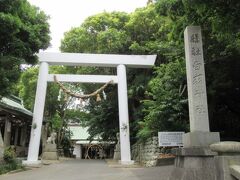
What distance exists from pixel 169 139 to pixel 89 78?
22.9 ft

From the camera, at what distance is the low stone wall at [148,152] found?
1577cm

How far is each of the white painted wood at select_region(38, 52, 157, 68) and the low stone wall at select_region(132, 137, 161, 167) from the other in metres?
4.84

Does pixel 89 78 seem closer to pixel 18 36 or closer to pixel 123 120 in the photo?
pixel 123 120

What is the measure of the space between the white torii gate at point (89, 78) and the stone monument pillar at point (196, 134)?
33.8ft

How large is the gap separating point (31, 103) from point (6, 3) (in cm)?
1882

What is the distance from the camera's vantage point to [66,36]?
26.0 meters

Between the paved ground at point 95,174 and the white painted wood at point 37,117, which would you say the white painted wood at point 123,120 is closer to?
the paved ground at point 95,174

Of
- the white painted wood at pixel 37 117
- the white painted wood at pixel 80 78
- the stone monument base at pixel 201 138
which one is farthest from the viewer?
the white painted wood at pixel 80 78

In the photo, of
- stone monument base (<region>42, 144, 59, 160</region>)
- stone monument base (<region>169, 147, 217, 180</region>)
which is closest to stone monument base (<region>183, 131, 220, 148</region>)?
stone monument base (<region>169, 147, 217, 180</region>)

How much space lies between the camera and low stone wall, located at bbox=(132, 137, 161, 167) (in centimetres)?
1577

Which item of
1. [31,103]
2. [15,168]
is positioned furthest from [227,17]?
[31,103]

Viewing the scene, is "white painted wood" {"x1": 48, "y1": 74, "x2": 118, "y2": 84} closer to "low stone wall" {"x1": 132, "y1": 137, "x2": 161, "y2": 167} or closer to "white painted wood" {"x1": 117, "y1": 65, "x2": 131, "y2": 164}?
"white painted wood" {"x1": 117, "y1": 65, "x2": 131, "y2": 164}

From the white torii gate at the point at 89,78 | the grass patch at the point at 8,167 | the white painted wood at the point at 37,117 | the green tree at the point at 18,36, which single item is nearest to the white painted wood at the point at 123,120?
the white torii gate at the point at 89,78

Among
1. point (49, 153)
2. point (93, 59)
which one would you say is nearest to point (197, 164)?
point (93, 59)
